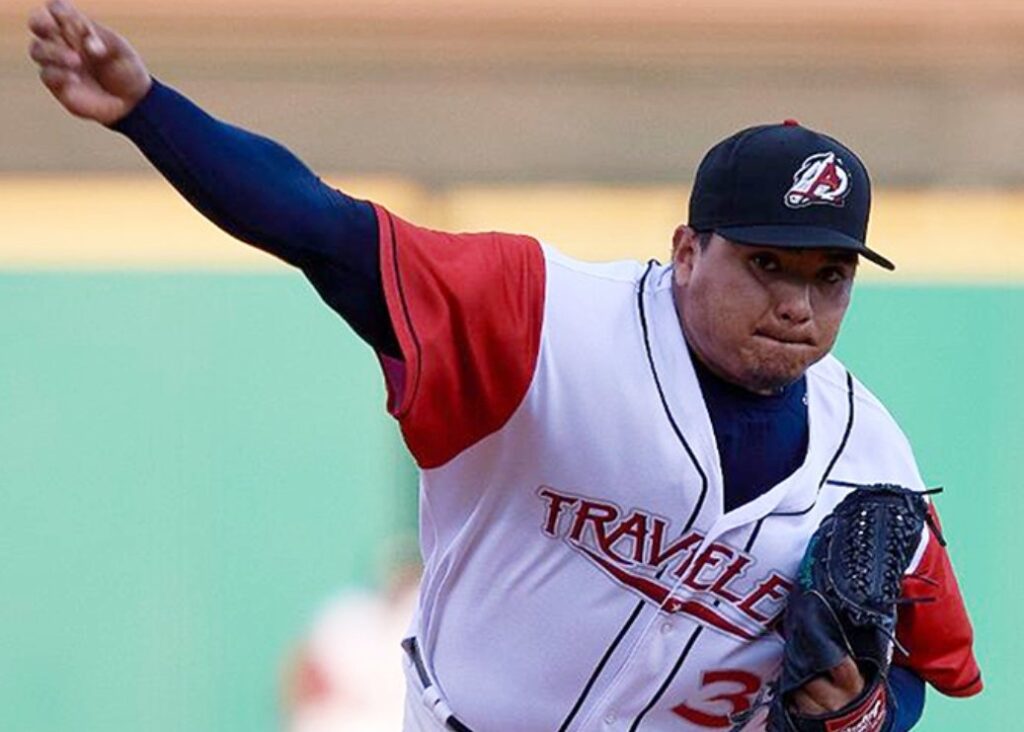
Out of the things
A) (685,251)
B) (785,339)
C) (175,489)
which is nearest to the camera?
(785,339)

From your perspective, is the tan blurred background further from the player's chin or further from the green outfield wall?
the player's chin

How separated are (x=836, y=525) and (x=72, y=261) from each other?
9.75 feet

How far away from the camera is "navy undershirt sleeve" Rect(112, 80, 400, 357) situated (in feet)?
7.70

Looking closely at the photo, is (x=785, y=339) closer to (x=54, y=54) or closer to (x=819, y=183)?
(x=819, y=183)

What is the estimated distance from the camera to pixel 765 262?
2598 millimetres

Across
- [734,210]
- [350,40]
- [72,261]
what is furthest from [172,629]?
[734,210]

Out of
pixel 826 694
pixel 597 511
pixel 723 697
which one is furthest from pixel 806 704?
pixel 597 511

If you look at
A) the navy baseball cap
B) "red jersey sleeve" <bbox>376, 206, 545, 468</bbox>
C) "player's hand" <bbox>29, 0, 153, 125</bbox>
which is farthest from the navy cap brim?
"player's hand" <bbox>29, 0, 153, 125</bbox>

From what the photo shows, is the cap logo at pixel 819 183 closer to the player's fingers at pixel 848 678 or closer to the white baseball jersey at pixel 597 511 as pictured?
the white baseball jersey at pixel 597 511

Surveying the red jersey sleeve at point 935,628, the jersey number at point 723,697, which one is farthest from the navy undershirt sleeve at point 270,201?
the red jersey sleeve at point 935,628

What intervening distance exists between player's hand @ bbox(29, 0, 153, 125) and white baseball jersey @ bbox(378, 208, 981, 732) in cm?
31

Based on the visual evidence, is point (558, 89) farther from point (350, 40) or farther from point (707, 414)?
point (707, 414)

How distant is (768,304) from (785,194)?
12 centimetres

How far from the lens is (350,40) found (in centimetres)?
541
